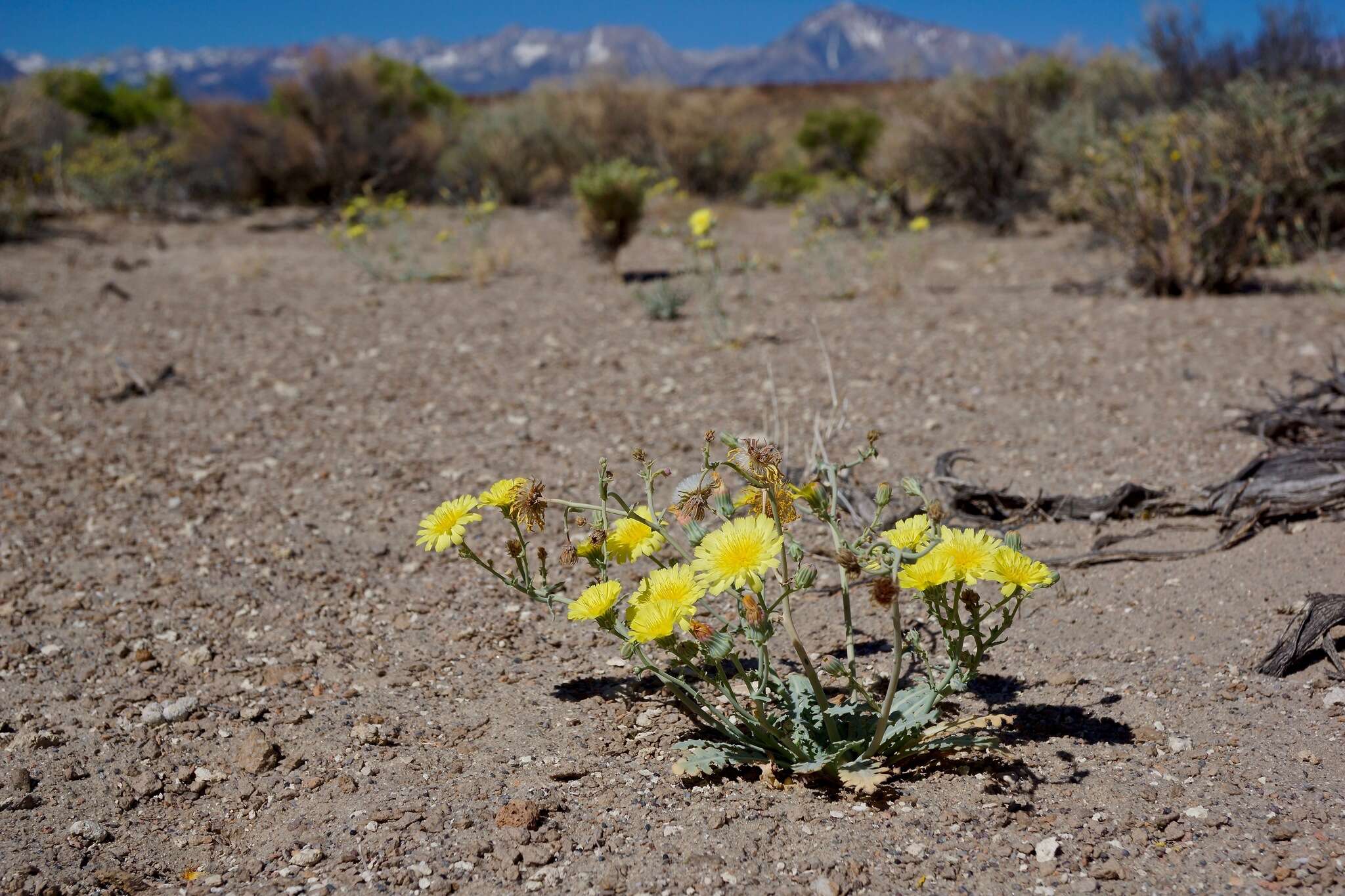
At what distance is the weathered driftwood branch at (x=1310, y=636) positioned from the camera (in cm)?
205

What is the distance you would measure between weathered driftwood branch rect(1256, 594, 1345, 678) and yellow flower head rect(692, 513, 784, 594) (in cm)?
127

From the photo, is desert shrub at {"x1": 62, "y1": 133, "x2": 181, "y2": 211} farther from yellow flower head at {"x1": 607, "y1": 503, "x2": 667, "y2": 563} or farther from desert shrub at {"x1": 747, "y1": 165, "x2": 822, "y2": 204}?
yellow flower head at {"x1": 607, "y1": 503, "x2": 667, "y2": 563}

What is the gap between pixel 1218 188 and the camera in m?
6.66

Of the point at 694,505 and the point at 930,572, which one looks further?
the point at 694,505

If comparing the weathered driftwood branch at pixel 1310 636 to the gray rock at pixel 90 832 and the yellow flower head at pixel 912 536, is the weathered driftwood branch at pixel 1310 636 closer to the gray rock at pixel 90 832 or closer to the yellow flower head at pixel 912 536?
the yellow flower head at pixel 912 536

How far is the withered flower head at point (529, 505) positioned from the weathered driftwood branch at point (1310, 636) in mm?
1561

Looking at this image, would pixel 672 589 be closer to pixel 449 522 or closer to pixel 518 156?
pixel 449 522

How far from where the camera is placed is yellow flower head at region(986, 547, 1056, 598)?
1507mm

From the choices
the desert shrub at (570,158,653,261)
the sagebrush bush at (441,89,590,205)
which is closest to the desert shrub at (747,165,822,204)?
the sagebrush bush at (441,89,590,205)

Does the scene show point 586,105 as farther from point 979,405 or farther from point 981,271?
point 979,405

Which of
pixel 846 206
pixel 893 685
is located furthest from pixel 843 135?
pixel 893 685

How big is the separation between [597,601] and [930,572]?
509 mm

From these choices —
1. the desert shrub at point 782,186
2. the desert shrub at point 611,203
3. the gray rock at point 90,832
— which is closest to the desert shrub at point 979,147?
the desert shrub at point 782,186

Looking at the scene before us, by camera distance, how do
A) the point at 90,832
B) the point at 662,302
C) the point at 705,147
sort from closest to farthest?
the point at 90,832, the point at 662,302, the point at 705,147
